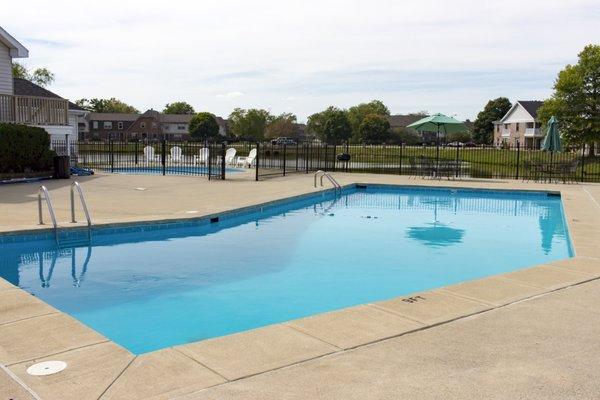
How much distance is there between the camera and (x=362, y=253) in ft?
34.4

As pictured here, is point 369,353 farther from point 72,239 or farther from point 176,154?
point 176,154

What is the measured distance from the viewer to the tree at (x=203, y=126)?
334ft

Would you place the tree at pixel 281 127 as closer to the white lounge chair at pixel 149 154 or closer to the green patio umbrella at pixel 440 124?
the white lounge chair at pixel 149 154

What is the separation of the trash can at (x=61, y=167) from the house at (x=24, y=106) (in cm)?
244

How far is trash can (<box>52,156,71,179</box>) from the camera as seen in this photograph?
807 inches

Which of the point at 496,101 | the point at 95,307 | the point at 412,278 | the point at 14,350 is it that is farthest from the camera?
the point at 496,101

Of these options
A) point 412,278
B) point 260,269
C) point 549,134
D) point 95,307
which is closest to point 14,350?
point 95,307

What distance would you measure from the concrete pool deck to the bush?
1439 cm

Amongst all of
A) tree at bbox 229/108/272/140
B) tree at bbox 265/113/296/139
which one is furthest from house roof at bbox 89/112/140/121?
tree at bbox 265/113/296/139

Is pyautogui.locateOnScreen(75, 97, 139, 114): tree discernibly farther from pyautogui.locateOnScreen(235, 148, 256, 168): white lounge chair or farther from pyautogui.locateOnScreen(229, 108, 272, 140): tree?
pyautogui.locateOnScreen(235, 148, 256, 168): white lounge chair

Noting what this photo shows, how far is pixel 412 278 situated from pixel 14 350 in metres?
6.11

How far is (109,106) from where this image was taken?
13162cm

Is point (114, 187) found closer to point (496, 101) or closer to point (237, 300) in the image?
point (237, 300)

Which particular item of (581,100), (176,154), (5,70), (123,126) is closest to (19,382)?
(5,70)
